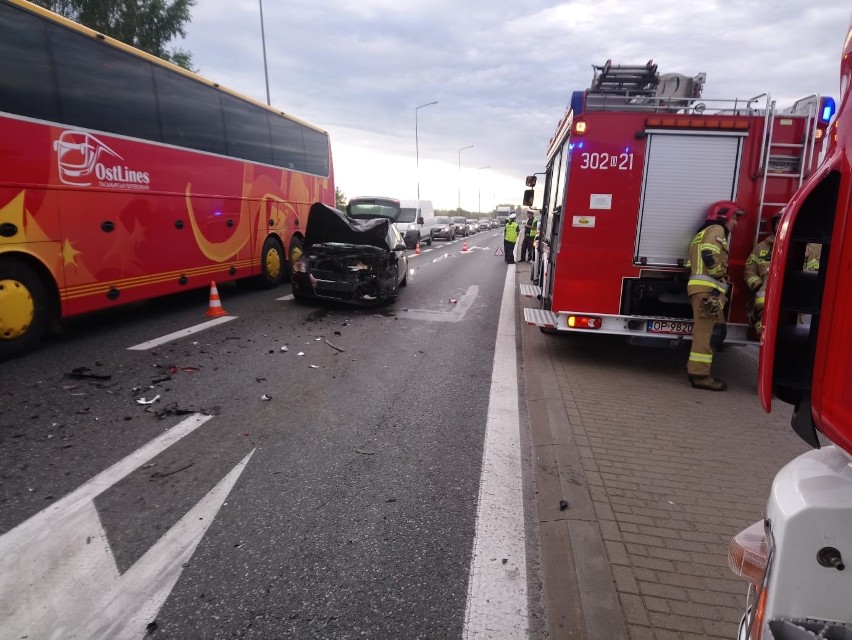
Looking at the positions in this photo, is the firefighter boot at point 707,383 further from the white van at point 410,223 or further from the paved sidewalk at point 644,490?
the white van at point 410,223

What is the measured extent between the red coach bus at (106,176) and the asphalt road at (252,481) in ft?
2.95

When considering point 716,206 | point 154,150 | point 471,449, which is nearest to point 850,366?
point 471,449

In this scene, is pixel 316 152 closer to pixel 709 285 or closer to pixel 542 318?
pixel 542 318

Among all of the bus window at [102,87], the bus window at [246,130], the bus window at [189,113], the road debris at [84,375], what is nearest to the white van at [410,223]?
the bus window at [246,130]

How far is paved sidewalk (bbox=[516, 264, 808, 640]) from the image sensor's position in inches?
101

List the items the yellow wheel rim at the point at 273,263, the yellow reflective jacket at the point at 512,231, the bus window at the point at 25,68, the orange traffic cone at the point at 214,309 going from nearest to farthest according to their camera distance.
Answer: the bus window at the point at 25,68 → the orange traffic cone at the point at 214,309 → the yellow wheel rim at the point at 273,263 → the yellow reflective jacket at the point at 512,231

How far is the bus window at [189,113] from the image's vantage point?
8203 mm

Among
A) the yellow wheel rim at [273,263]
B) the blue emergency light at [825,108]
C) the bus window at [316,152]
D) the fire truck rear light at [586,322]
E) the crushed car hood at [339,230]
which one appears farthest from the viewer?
the bus window at [316,152]

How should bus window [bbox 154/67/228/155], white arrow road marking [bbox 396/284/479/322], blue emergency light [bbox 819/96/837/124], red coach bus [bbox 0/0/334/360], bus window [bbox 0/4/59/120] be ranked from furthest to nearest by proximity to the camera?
1. white arrow road marking [bbox 396/284/479/322]
2. bus window [bbox 154/67/228/155]
3. red coach bus [bbox 0/0/334/360]
4. bus window [bbox 0/4/59/120]
5. blue emergency light [bbox 819/96/837/124]

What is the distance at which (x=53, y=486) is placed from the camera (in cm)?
345

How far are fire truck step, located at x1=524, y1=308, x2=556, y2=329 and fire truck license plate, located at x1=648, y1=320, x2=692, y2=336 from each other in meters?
1.09

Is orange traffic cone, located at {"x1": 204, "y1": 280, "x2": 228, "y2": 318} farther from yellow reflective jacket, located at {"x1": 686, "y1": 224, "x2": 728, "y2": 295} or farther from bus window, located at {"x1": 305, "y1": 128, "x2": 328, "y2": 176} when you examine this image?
yellow reflective jacket, located at {"x1": 686, "y1": 224, "x2": 728, "y2": 295}

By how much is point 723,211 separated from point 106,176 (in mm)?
7431

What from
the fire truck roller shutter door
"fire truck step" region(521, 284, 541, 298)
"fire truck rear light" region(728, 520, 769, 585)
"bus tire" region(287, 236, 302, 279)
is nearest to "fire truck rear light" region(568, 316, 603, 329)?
the fire truck roller shutter door
